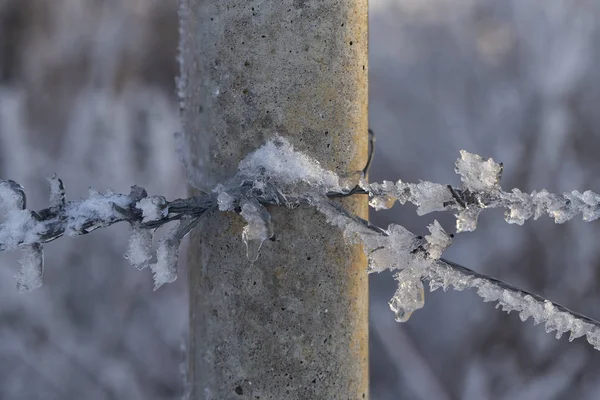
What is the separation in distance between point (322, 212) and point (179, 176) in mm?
6414

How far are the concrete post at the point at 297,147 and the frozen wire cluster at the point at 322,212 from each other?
43 mm

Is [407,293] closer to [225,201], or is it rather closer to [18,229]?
[225,201]

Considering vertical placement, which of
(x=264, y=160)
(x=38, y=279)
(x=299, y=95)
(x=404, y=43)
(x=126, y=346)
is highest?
(x=404, y=43)

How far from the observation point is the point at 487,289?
3.33 feet

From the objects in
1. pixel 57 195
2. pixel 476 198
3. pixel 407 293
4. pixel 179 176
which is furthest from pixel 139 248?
pixel 179 176

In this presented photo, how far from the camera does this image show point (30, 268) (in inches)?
37.1

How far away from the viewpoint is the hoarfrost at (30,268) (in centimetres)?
94

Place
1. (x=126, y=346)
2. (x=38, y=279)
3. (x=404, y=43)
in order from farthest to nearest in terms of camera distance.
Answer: (x=404, y=43)
(x=126, y=346)
(x=38, y=279)

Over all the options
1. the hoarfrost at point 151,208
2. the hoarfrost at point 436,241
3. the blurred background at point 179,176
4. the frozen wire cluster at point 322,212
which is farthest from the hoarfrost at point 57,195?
the blurred background at point 179,176

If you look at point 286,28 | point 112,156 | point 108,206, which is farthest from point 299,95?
point 112,156

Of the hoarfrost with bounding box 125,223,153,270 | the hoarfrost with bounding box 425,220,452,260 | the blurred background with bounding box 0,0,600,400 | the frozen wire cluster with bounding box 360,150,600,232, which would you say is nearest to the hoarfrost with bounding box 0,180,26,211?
the hoarfrost with bounding box 125,223,153,270

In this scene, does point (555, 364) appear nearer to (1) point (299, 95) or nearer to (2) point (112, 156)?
(2) point (112, 156)

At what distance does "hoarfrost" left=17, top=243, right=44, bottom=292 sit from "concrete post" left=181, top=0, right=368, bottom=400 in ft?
0.97

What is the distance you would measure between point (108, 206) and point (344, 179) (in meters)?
0.43
